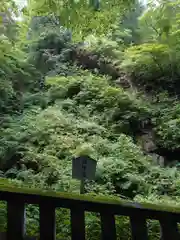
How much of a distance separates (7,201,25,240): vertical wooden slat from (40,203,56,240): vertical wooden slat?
10cm

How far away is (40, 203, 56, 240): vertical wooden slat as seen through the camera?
155cm

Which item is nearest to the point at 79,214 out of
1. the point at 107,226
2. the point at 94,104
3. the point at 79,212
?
the point at 79,212

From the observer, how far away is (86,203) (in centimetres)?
153

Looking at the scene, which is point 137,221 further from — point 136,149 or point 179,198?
point 136,149

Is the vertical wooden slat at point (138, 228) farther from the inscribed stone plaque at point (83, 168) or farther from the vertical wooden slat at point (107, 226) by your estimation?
the inscribed stone plaque at point (83, 168)

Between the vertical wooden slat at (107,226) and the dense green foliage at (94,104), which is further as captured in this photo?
the dense green foliage at (94,104)

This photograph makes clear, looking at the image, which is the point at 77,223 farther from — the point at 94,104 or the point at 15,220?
the point at 94,104

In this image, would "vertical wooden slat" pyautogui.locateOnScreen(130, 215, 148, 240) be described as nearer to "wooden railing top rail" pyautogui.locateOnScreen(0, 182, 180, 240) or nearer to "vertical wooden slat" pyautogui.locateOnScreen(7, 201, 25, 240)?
"wooden railing top rail" pyautogui.locateOnScreen(0, 182, 180, 240)

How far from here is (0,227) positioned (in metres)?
1.63

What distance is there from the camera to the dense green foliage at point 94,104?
422 cm

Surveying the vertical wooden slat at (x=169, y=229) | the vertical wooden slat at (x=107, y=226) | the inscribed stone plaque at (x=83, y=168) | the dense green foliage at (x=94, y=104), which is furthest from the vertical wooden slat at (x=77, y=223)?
the inscribed stone plaque at (x=83, y=168)

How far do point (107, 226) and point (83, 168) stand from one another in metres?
1.95

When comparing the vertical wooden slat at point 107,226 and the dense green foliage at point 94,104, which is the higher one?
the dense green foliage at point 94,104

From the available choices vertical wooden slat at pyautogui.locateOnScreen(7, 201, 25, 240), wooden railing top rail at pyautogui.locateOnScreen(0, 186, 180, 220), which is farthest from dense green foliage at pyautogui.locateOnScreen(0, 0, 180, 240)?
wooden railing top rail at pyautogui.locateOnScreen(0, 186, 180, 220)
